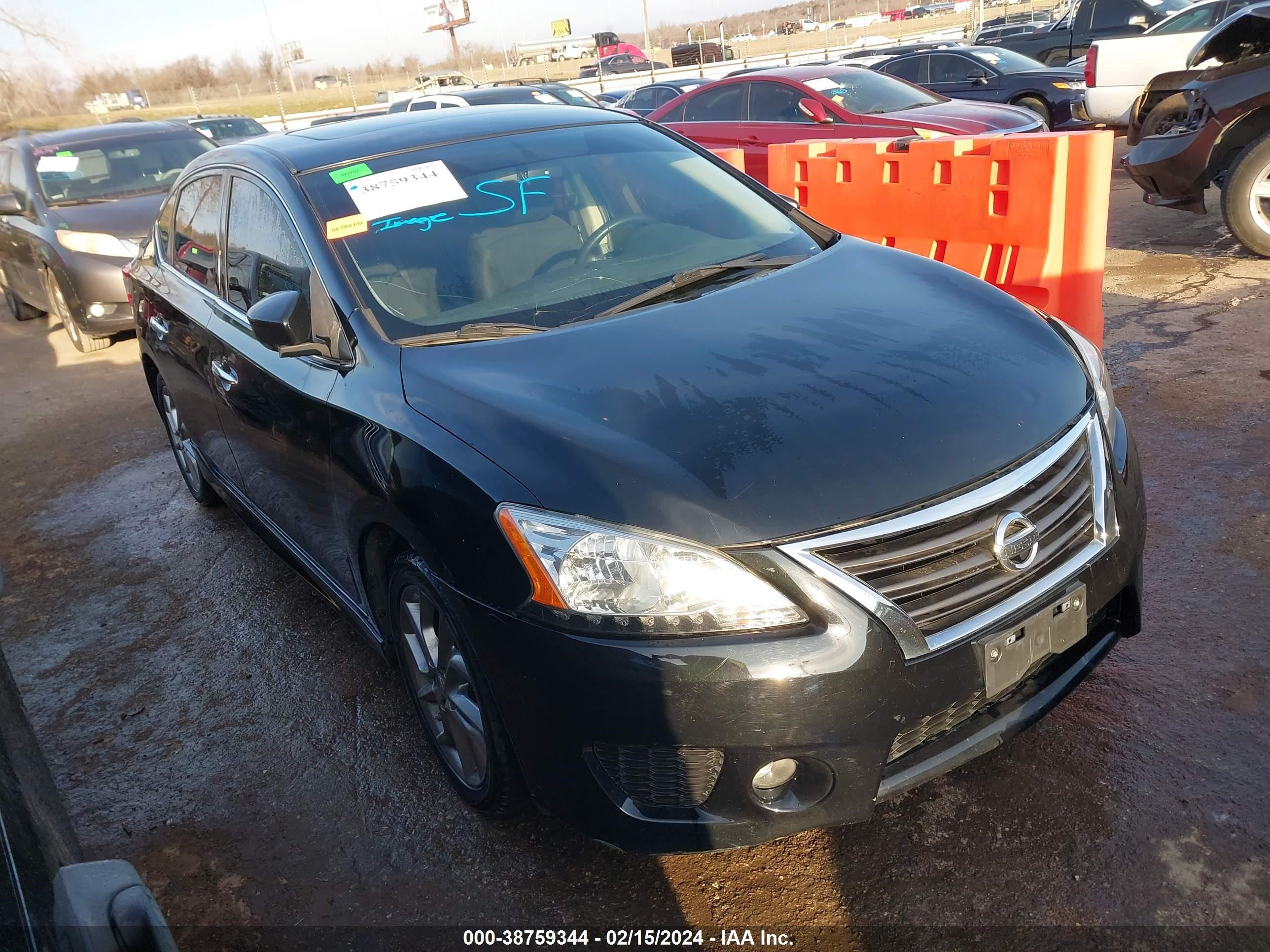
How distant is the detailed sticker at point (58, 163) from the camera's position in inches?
349

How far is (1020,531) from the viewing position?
2.08m

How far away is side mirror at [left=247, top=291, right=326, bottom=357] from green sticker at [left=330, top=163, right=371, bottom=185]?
0.47 meters

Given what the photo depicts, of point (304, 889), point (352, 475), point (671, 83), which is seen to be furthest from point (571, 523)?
point (671, 83)

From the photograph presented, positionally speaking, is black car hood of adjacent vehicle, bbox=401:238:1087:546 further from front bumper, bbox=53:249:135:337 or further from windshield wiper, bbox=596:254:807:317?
front bumper, bbox=53:249:135:337

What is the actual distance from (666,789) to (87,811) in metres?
1.92

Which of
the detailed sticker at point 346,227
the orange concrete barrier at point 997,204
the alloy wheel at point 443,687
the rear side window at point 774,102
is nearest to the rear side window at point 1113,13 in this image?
the rear side window at point 774,102

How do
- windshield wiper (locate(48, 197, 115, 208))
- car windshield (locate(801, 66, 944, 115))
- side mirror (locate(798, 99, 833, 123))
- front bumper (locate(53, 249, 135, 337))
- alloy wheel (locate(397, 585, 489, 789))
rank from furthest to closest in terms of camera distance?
car windshield (locate(801, 66, 944, 115)) < side mirror (locate(798, 99, 833, 123)) < windshield wiper (locate(48, 197, 115, 208)) < front bumper (locate(53, 249, 135, 337)) < alloy wheel (locate(397, 585, 489, 789))

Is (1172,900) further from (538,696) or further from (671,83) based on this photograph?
(671,83)

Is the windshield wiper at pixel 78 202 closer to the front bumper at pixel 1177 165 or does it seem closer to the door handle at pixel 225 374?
the door handle at pixel 225 374

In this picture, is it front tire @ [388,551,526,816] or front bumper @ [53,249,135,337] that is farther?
front bumper @ [53,249,135,337]

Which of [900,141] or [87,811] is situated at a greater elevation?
[900,141]

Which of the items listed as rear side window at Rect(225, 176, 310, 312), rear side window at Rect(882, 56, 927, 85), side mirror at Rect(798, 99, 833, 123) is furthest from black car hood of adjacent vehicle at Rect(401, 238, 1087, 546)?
rear side window at Rect(882, 56, 927, 85)

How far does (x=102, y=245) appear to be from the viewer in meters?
7.99

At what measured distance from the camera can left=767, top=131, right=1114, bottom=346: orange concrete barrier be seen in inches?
187
